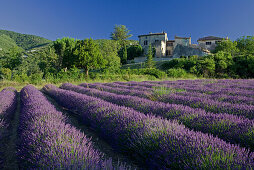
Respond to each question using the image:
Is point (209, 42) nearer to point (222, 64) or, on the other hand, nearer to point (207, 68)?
point (222, 64)

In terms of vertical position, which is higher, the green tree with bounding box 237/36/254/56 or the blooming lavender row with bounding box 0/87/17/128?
the green tree with bounding box 237/36/254/56

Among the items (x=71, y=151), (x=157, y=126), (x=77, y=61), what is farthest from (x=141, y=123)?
(x=77, y=61)

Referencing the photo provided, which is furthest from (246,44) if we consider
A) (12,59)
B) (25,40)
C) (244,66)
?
(25,40)

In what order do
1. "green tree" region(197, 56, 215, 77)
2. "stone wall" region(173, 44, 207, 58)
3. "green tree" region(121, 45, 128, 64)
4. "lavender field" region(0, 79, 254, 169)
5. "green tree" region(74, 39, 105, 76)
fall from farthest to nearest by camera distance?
1. "green tree" region(121, 45, 128, 64)
2. "stone wall" region(173, 44, 207, 58)
3. "green tree" region(74, 39, 105, 76)
4. "green tree" region(197, 56, 215, 77)
5. "lavender field" region(0, 79, 254, 169)

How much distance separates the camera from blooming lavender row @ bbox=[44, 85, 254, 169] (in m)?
1.54

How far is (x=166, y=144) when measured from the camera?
203 cm

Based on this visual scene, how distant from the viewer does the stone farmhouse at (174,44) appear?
39.9 m

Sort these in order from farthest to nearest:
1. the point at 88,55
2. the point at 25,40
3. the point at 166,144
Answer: the point at 25,40, the point at 88,55, the point at 166,144

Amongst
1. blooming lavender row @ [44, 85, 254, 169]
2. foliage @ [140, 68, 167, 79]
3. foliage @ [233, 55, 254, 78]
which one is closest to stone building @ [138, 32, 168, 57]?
foliage @ [233, 55, 254, 78]

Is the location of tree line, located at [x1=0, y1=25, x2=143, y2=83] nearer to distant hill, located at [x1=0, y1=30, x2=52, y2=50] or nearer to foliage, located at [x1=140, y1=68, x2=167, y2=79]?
foliage, located at [x1=140, y1=68, x2=167, y2=79]

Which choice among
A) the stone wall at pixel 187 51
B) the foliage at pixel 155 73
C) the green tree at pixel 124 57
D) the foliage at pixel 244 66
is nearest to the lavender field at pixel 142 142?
the foliage at pixel 155 73

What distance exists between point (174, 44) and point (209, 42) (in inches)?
584

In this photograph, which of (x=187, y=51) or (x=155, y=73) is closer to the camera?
(x=155, y=73)

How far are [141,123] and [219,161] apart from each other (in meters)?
1.36
